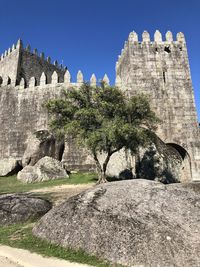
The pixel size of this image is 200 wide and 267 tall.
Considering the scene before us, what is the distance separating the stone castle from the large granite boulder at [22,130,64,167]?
3.44 ft

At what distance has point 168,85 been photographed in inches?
996

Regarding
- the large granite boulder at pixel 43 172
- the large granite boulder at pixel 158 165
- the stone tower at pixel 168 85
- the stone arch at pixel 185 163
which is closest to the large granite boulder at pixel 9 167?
the large granite boulder at pixel 43 172

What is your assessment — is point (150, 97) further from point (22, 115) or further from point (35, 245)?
point (35, 245)

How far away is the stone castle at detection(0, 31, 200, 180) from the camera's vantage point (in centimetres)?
2358

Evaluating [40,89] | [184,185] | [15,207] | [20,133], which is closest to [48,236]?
[15,207]

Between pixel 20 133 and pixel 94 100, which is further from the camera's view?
pixel 20 133

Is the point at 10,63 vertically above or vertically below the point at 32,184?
above

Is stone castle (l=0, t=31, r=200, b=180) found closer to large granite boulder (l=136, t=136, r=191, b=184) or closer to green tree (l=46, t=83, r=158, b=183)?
large granite boulder (l=136, t=136, r=191, b=184)

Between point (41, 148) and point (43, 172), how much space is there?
3634 millimetres

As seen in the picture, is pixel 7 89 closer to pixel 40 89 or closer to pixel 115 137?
pixel 40 89

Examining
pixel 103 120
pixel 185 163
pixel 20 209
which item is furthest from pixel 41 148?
pixel 185 163

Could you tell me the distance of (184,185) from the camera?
880cm

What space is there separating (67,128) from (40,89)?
12176 millimetres

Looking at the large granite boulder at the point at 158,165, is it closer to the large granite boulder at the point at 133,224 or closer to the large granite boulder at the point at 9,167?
the large granite boulder at the point at 133,224
